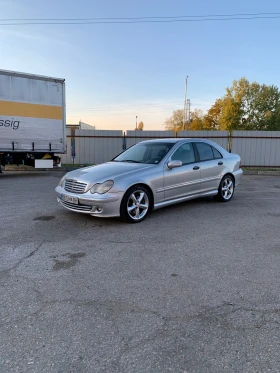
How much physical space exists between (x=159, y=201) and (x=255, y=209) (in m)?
2.37

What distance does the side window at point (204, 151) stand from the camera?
6590 mm

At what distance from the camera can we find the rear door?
21.4 ft

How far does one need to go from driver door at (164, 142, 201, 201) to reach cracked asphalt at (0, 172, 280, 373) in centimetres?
84

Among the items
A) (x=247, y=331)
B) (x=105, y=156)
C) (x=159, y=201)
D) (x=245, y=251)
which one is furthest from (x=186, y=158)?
(x=105, y=156)

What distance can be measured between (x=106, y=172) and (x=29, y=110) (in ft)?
25.4

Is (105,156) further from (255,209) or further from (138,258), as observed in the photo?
(138,258)

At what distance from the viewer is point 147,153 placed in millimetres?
6262

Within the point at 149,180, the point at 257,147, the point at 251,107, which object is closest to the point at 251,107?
the point at 251,107

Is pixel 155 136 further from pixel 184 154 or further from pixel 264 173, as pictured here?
pixel 184 154

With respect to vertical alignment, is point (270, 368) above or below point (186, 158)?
below

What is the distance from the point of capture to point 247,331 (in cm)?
232

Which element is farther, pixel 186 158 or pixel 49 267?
pixel 186 158

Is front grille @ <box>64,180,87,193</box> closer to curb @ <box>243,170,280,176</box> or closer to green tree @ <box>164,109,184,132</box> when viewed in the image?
curb @ <box>243,170,280,176</box>

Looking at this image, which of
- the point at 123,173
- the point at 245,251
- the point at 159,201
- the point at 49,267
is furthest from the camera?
the point at 159,201
